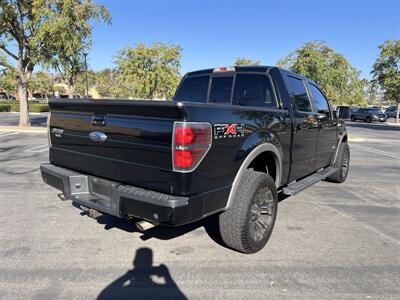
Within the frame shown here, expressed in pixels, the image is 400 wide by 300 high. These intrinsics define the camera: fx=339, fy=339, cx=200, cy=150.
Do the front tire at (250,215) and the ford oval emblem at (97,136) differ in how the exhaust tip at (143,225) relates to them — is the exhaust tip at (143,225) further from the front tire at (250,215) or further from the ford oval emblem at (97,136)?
the ford oval emblem at (97,136)

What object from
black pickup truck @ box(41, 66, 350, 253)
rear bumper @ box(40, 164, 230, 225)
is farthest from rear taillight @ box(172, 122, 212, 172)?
rear bumper @ box(40, 164, 230, 225)

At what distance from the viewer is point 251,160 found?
345 cm

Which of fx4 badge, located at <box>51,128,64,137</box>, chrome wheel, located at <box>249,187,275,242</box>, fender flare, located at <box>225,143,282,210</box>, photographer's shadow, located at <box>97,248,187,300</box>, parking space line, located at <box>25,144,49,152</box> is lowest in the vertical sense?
photographer's shadow, located at <box>97,248,187,300</box>

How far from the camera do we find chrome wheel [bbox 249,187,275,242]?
3622 millimetres

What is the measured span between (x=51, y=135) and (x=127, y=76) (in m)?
26.1

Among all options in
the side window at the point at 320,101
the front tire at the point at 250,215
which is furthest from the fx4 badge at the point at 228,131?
the side window at the point at 320,101

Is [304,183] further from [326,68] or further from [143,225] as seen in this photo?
[326,68]

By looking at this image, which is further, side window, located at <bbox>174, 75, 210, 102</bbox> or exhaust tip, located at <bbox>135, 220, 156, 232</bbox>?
side window, located at <bbox>174, 75, 210, 102</bbox>

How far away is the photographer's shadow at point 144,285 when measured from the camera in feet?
9.44

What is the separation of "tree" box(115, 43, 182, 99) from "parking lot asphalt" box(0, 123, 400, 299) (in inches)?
962

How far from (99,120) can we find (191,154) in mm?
1127

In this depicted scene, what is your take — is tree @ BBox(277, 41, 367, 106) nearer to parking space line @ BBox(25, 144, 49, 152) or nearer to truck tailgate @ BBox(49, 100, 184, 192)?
parking space line @ BBox(25, 144, 49, 152)

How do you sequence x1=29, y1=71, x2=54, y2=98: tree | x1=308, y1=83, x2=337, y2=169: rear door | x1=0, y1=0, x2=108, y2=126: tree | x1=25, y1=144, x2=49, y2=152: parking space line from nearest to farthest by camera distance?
x1=308, y1=83, x2=337, y2=169: rear door, x1=25, y1=144, x2=49, y2=152: parking space line, x1=0, y1=0, x2=108, y2=126: tree, x1=29, y1=71, x2=54, y2=98: tree

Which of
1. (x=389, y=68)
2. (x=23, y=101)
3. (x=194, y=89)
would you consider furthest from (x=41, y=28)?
(x=389, y=68)
